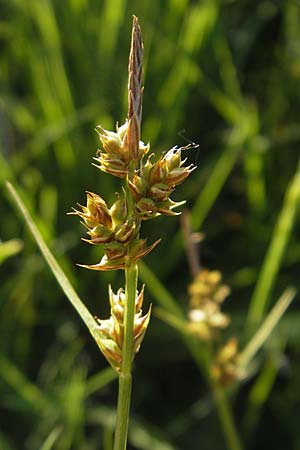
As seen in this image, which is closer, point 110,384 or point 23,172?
point 110,384

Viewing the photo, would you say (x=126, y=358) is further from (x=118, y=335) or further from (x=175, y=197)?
(x=175, y=197)

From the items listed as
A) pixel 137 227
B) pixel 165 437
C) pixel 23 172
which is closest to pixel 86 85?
pixel 23 172

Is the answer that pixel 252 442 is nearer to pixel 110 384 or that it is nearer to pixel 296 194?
pixel 110 384

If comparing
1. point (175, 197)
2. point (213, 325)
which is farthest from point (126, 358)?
point (175, 197)

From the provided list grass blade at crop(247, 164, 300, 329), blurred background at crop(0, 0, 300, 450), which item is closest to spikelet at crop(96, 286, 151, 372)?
blurred background at crop(0, 0, 300, 450)

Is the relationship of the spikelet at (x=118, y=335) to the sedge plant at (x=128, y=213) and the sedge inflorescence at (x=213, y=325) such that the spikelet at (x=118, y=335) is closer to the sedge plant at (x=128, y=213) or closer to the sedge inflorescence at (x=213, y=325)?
the sedge plant at (x=128, y=213)
